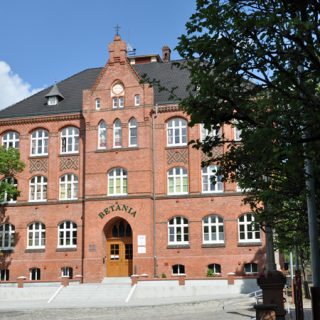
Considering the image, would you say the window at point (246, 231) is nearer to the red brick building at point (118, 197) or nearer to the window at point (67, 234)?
the red brick building at point (118, 197)

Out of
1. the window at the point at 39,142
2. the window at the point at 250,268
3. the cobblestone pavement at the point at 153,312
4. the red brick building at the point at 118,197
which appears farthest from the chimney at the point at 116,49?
the cobblestone pavement at the point at 153,312

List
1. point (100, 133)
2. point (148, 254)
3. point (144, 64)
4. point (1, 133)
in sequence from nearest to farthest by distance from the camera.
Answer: point (148, 254) < point (100, 133) < point (1, 133) < point (144, 64)

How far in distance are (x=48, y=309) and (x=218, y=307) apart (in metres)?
8.65

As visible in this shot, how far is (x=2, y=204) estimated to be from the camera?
40188 millimetres

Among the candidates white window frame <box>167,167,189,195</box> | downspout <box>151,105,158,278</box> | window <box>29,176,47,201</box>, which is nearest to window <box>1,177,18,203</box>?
window <box>29,176,47,201</box>

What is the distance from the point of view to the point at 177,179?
37750 mm

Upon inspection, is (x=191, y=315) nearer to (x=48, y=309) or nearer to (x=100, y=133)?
(x=48, y=309)

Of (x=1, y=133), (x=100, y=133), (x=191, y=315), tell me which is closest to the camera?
(x=191, y=315)

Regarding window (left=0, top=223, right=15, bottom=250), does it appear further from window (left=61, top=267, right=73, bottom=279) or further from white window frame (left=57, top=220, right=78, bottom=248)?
window (left=61, top=267, right=73, bottom=279)

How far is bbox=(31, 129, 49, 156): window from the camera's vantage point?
133 feet

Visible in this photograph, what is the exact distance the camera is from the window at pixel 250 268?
35062mm

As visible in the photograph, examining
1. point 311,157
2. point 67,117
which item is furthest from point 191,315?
point 67,117

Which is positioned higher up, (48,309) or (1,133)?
(1,133)

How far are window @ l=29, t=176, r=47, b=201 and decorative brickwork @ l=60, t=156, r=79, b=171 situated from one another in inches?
70.4
